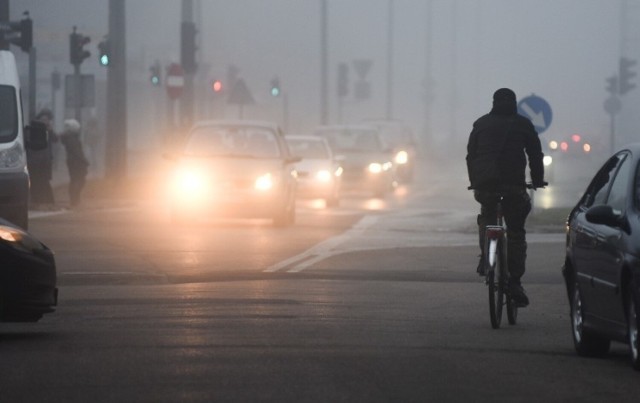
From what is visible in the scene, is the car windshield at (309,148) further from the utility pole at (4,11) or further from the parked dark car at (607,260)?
the parked dark car at (607,260)

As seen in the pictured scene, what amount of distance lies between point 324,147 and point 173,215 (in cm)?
957

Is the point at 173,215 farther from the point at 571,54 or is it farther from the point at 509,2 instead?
the point at 509,2

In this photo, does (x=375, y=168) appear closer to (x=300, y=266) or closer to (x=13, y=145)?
(x=13, y=145)

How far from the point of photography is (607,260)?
11.2 meters

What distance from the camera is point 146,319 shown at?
13586mm

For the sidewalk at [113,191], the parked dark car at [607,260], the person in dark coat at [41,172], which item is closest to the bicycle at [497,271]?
the parked dark car at [607,260]

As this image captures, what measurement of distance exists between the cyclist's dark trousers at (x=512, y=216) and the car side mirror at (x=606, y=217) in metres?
3.18

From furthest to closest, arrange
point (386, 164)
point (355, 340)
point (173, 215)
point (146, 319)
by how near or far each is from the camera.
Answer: point (386, 164)
point (173, 215)
point (146, 319)
point (355, 340)

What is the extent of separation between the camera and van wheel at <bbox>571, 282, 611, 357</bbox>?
1166 cm

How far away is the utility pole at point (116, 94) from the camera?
41.2 m

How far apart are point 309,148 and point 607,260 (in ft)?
89.1

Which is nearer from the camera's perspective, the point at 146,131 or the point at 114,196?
the point at 114,196

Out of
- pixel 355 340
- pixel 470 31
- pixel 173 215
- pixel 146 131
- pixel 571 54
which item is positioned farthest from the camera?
pixel 470 31

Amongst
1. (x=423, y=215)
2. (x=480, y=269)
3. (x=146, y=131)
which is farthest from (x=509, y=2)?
(x=480, y=269)
